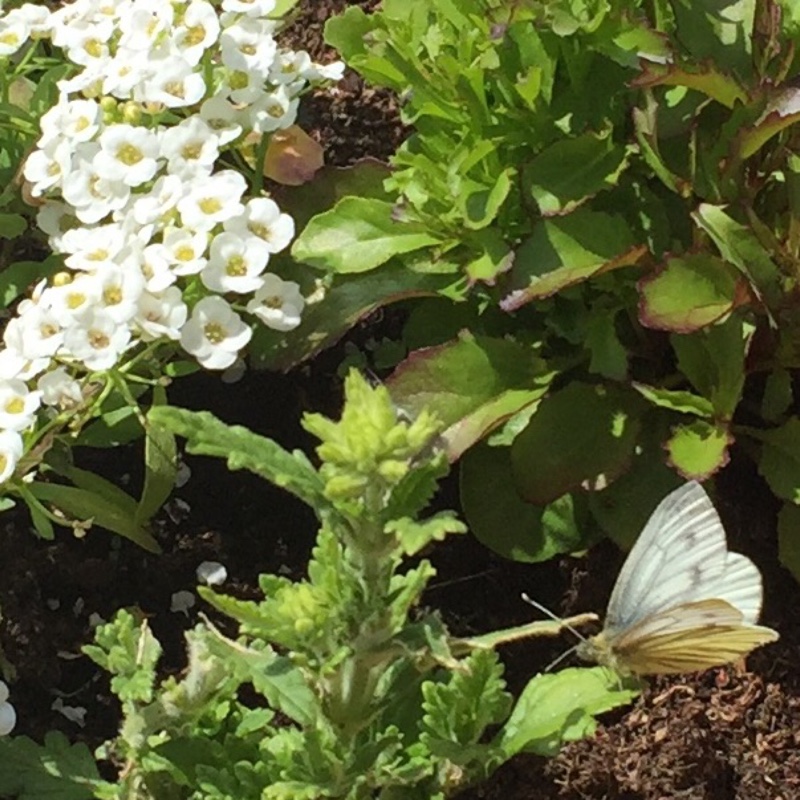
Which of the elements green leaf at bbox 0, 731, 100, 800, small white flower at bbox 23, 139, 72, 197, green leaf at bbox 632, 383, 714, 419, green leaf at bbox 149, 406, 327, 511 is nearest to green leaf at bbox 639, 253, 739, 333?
green leaf at bbox 632, 383, 714, 419

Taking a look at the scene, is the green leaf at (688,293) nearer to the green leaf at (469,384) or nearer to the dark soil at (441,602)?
the green leaf at (469,384)

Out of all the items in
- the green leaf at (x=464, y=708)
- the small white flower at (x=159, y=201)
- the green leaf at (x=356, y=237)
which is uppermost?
the small white flower at (x=159, y=201)

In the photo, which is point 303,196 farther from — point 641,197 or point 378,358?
point 641,197

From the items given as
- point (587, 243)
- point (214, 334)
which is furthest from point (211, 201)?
point (587, 243)

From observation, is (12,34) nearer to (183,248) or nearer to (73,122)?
(73,122)

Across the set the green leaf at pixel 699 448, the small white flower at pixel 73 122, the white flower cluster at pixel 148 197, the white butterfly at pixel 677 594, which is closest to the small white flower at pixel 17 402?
the white flower cluster at pixel 148 197

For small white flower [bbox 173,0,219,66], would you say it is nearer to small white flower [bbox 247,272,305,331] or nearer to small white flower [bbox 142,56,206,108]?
small white flower [bbox 142,56,206,108]

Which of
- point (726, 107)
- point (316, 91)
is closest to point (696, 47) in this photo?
point (726, 107)
